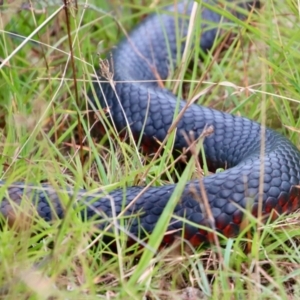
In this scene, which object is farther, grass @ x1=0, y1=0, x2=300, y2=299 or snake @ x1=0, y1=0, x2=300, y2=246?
snake @ x1=0, y1=0, x2=300, y2=246

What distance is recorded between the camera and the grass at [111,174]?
6.77 ft

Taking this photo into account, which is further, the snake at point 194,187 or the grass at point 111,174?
the snake at point 194,187

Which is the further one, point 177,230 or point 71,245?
point 177,230

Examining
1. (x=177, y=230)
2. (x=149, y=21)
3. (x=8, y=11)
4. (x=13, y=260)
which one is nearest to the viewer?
(x=13, y=260)

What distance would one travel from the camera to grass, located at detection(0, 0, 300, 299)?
206cm

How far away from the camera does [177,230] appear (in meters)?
2.40

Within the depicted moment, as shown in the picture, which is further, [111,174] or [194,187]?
[111,174]

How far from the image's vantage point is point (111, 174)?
2771mm

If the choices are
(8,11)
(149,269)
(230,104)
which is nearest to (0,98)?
(8,11)

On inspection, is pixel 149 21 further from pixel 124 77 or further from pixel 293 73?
pixel 293 73

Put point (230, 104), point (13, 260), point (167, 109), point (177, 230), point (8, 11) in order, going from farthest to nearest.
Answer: point (230, 104), point (167, 109), point (8, 11), point (177, 230), point (13, 260)

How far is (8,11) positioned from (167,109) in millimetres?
805

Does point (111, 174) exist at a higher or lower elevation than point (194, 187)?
lower

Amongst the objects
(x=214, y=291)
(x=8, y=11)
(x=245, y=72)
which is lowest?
(x=214, y=291)
